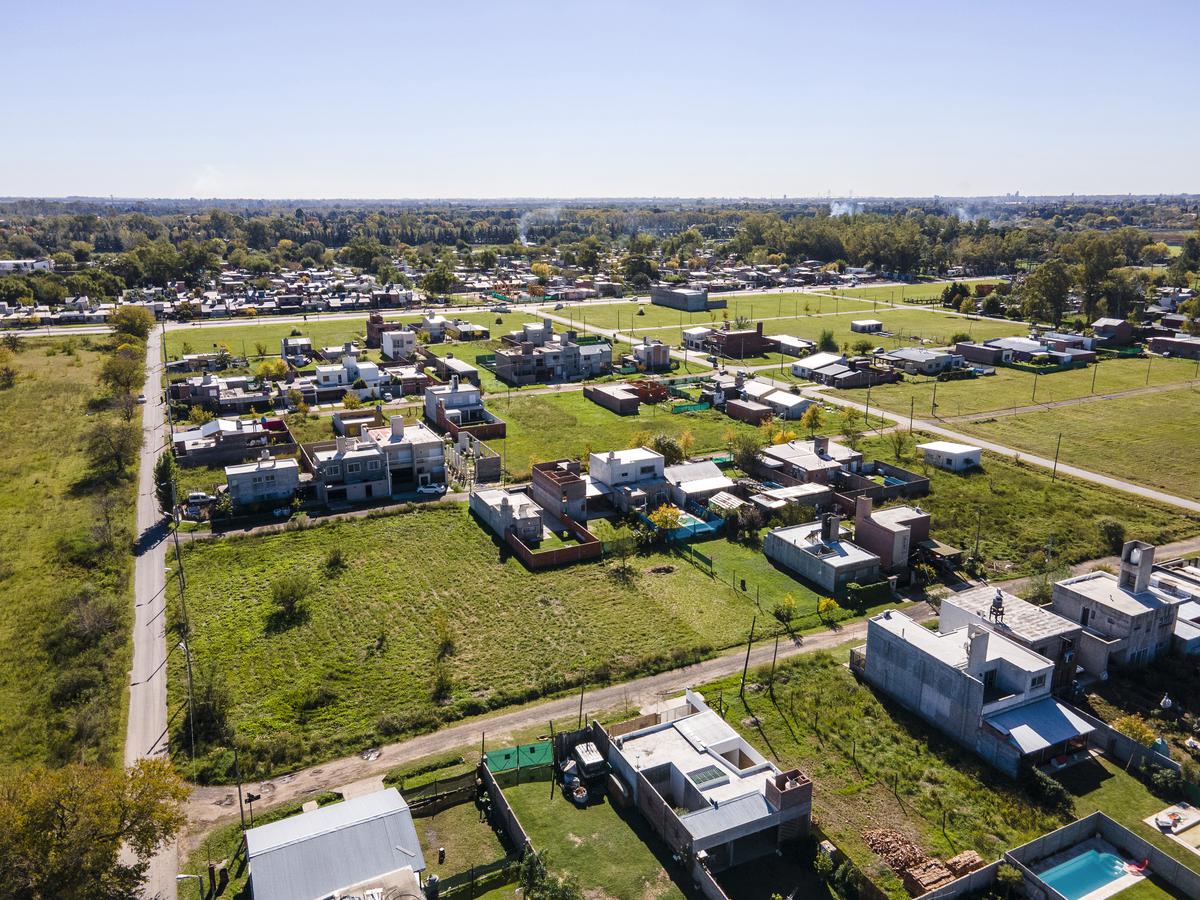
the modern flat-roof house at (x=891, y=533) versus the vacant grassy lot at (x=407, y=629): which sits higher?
the modern flat-roof house at (x=891, y=533)

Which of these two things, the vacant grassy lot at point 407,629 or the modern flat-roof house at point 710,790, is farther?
the vacant grassy lot at point 407,629

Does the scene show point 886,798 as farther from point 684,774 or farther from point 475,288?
point 475,288

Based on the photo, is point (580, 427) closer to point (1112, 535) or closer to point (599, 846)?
point (1112, 535)

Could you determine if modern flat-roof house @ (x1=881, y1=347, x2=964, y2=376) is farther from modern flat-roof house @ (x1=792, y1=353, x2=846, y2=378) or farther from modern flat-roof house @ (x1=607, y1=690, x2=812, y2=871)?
modern flat-roof house @ (x1=607, y1=690, x2=812, y2=871)

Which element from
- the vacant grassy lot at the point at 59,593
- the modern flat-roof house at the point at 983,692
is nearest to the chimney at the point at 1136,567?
the modern flat-roof house at the point at 983,692

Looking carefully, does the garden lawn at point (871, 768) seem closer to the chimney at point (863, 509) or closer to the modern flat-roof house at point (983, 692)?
the modern flat-roof house at point (983, 692)

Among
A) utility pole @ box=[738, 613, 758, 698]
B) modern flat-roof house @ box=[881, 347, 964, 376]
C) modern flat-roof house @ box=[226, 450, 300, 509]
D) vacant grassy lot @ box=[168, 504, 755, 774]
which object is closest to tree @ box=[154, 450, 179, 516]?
modern flat-roof house @ box=[226, 450, 300, 509]
